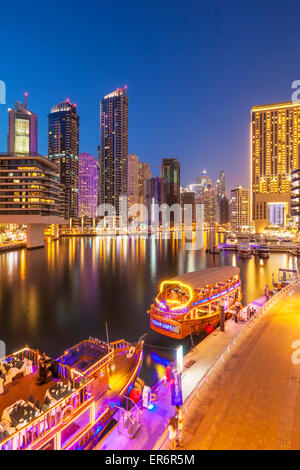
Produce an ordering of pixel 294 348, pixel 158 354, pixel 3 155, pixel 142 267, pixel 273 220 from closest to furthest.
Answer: pixel 294 348, pixel 158 354, pixel 142 267, pixel 3 155, pixel 273 220

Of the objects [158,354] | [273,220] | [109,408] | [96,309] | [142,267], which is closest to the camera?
[109,408]

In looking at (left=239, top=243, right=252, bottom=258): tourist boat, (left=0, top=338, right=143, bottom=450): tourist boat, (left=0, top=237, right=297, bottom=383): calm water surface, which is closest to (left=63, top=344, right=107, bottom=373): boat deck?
(left=0, top=338, right=143, bottom=450): tourist boat

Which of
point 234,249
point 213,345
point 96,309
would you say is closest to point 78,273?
point 96,309

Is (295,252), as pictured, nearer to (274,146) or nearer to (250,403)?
(250,403)

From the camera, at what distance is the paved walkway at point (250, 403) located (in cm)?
602

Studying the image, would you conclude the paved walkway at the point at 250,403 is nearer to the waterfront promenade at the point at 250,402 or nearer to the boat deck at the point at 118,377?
the waterfront promenade at the point at 250,402

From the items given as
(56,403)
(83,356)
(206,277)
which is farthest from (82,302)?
(56,403)

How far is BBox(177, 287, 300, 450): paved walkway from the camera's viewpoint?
6.02 meters

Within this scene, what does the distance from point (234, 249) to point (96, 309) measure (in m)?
64.5

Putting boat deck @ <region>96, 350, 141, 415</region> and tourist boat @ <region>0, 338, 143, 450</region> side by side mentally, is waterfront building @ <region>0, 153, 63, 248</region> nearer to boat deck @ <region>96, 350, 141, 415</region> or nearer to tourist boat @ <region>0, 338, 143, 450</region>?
→ boat deck @ <region>96, 350, 141, 415</region>

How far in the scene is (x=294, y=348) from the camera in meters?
10.7

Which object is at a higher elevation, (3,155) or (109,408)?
(3,155)
